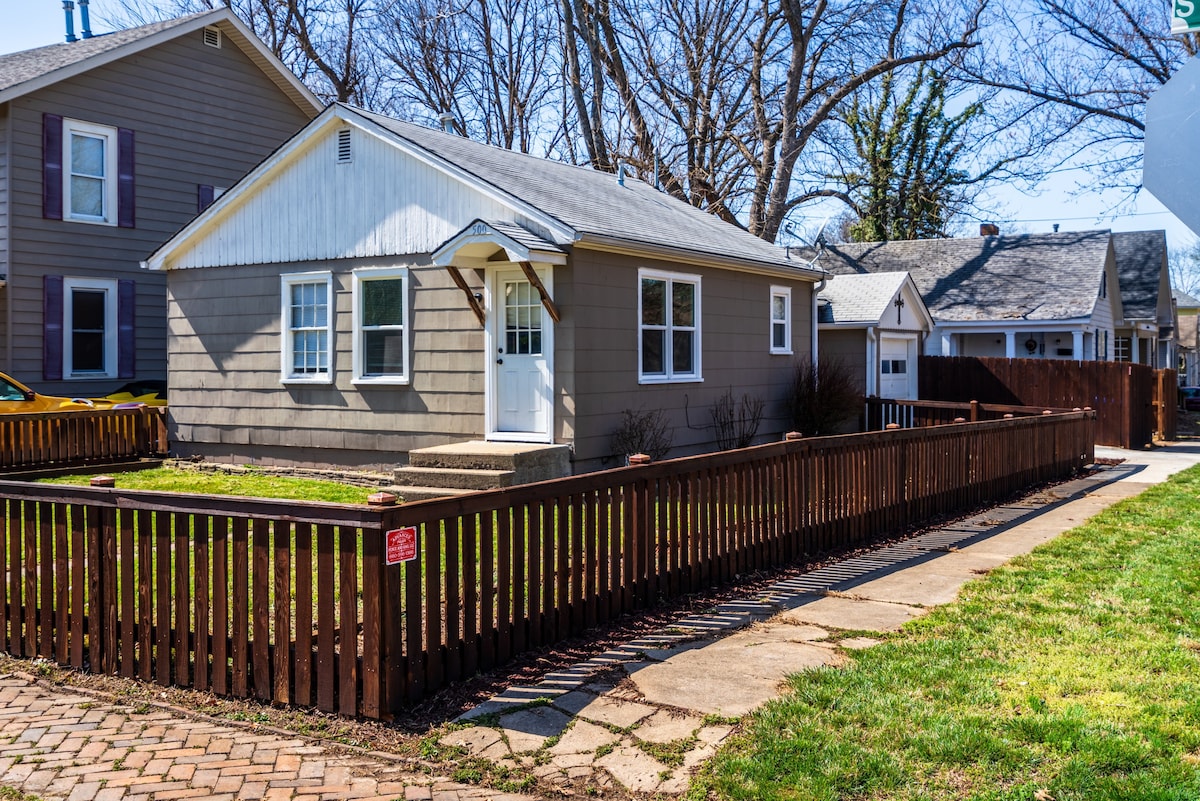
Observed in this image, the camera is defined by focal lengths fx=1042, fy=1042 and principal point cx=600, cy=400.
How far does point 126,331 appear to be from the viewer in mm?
19344

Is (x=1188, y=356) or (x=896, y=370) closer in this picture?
(x=896, y=370)

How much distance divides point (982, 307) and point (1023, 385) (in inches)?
198

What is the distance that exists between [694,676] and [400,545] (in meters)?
1.71

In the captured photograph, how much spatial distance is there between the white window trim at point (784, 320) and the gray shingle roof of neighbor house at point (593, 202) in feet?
1.39

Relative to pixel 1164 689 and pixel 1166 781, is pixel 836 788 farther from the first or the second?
pixel 1164 689

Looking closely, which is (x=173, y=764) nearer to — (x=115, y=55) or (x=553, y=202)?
(x=553, y=202)

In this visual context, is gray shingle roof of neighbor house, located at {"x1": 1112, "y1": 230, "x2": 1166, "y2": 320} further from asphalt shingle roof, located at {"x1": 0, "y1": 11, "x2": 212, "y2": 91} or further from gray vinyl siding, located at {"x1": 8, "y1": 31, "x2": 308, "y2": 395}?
asphalt shingle roof, located at {"x1": 0, "y1": 11, "x2": 212, "y2": 91}

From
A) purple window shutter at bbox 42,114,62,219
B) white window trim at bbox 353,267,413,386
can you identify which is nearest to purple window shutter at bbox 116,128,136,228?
purple window shutter at bbox 42,114,62,219

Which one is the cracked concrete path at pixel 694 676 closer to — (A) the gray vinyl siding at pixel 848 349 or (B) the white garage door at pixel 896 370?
(A) the gray vinyl siding at pixel 848 349

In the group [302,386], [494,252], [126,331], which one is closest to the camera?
[494,252]

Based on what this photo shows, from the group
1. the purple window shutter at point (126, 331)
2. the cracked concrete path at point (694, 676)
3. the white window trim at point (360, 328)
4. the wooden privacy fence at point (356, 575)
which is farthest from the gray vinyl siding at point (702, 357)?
the purple window shutter at point (126, 331)

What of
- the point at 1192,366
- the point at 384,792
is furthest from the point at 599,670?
the point at 1192,366

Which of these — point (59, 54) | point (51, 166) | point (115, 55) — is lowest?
point (51, 166)

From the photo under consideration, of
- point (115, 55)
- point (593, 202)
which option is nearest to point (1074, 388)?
point (593, 202)
